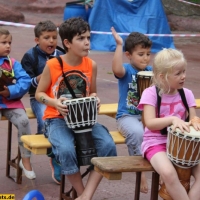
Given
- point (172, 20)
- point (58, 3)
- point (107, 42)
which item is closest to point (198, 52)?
point (107, 42)

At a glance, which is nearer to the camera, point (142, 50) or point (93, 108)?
point (93, 108)

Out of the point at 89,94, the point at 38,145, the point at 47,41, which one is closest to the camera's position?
the point at 38,145

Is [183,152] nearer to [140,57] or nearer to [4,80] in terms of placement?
[140,57]

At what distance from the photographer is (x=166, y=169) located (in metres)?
3.73

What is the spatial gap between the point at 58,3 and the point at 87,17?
8784 millimetres

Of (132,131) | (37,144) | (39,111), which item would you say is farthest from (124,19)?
(37,144)

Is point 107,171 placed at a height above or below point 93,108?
below

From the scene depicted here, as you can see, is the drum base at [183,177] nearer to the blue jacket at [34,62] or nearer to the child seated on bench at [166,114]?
the child seated on bench at [166,114]

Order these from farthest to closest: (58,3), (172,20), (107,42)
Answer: (58,3)
(172,20)
(107,42)

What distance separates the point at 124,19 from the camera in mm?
14516

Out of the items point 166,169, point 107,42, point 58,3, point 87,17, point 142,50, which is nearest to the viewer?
point 166,169

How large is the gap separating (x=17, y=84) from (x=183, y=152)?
77.8 inches

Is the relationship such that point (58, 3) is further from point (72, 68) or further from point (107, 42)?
point (72, 68)

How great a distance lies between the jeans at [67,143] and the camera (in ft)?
13.7
